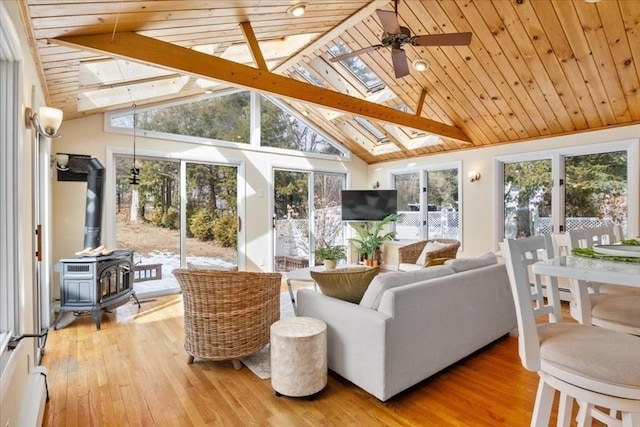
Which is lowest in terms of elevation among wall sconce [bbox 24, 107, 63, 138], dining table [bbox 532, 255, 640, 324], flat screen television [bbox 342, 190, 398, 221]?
dining table [bbox 532, 255, 640, 324]

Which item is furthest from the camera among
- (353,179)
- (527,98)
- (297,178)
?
(353,179)

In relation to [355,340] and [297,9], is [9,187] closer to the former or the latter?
[355,340]

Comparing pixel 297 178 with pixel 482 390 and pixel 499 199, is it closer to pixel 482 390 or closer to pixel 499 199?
pixel 499 199

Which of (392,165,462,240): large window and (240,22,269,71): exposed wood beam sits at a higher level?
(240,22,269,71): exposed wood beam

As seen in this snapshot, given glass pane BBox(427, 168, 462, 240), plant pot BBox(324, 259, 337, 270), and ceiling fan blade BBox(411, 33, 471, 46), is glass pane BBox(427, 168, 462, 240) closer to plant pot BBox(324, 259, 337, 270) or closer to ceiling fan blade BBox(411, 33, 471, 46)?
plant pot BBox(324, 259, 337, 270)

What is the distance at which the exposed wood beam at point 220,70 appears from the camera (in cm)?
259

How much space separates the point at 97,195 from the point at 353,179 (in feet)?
16.2

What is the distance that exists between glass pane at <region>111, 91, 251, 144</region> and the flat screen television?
2266 millimetres

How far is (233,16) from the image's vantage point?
2961 millimetres

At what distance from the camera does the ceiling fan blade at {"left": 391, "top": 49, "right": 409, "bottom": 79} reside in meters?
3.00

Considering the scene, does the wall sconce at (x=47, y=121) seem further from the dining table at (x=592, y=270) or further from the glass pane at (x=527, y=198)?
the glass pane at (x=527, y=198)

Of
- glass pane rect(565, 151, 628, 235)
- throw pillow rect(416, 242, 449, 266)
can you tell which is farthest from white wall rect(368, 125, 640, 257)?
throw pillow rect(416, 242, 449, 266)

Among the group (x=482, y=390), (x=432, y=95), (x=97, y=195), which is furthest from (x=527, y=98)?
(x=97, y=195)

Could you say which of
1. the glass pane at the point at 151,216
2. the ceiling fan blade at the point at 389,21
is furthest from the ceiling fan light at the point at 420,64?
the glass pane at the point at 151,216
